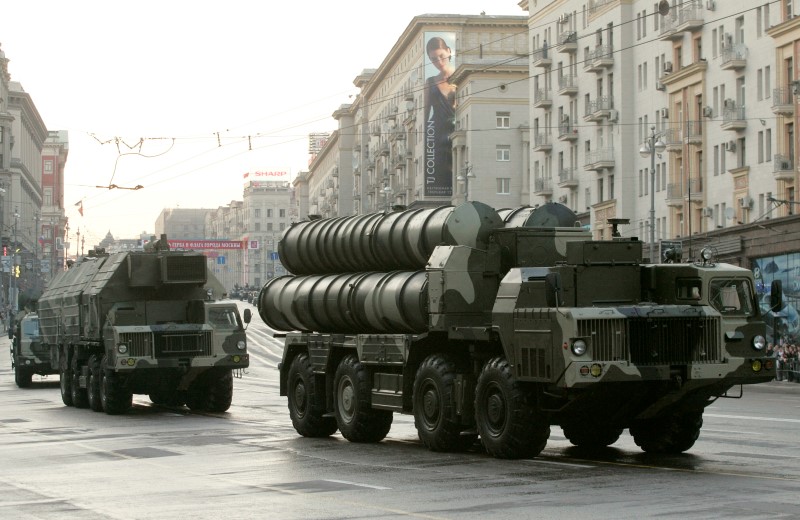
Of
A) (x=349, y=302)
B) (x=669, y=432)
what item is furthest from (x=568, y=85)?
(x=669, y=432)

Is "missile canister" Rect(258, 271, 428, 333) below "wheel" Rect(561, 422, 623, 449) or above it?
above

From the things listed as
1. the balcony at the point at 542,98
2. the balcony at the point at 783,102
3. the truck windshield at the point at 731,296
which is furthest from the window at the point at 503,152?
the truck windshield at the point at 731,296

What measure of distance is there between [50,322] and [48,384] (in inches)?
400

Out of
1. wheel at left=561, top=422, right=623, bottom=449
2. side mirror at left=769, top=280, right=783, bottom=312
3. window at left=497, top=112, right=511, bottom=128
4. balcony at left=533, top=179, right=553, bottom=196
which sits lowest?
wheel at left=561, top=422, right=623, bottom=449

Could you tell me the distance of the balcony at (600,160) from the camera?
75125 millimetres

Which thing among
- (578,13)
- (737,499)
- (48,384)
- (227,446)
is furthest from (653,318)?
(578,13)

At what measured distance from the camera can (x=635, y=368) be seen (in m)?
17.4

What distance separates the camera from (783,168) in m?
56.1

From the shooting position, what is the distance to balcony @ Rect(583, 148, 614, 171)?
7512 cm

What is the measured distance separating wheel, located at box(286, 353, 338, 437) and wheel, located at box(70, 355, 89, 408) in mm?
10883

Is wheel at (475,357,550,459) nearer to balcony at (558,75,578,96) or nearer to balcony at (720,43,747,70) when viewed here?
balcony at (720,43,747,70)

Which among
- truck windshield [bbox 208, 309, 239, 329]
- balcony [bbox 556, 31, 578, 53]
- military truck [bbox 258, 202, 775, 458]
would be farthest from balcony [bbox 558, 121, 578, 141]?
military truck [bbox 258, 202, 775, 458]

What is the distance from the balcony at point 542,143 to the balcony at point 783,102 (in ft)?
94.6

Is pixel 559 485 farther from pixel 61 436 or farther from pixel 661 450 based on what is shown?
pixel 61 436
